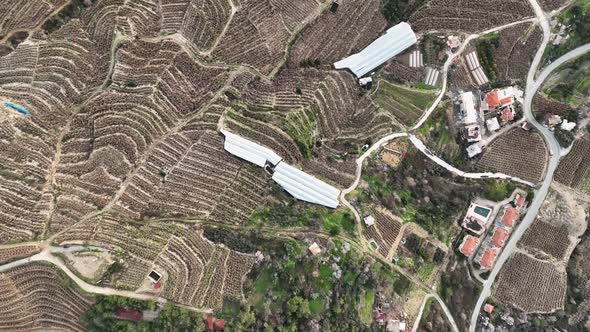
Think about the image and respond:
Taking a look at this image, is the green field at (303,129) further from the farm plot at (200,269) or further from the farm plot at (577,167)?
the farm plot at (577,167)

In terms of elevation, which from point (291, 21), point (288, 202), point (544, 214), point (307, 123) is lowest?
point (288, 202)

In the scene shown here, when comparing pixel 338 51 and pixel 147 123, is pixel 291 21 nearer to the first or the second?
pixel 338 51

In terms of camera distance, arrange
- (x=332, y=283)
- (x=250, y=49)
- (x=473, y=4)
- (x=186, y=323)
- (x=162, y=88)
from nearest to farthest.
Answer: (x=186, y=323) → (x=332, y=283) → (x=162, y=88) → (x=250, y=49) → (x=473, y=4)

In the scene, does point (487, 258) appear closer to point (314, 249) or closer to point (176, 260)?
point (314, 249)

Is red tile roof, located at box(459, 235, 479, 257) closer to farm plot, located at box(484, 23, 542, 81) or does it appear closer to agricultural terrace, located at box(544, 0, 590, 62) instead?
farm plot, located at box(484, 23, 542, 81)

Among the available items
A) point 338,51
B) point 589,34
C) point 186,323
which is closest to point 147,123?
point 186,323

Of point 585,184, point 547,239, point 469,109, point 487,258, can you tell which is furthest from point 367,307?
Result: point 585,184
